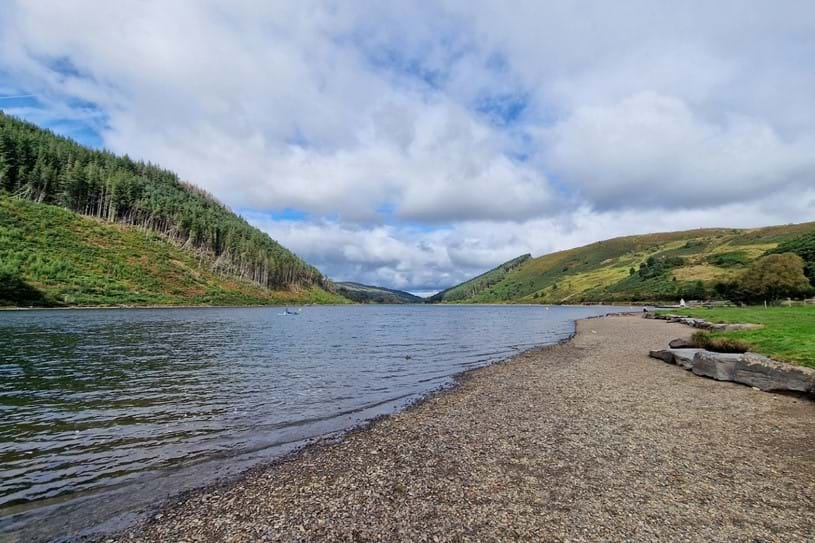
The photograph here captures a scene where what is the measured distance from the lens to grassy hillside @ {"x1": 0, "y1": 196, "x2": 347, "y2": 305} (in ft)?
289

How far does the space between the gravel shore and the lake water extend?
2.00 meters

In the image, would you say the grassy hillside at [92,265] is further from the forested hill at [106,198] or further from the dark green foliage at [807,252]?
the dark green foliage at [807,252]

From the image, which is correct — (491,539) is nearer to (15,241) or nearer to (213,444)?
(213,444)

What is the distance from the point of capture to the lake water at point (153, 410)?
1031 cm

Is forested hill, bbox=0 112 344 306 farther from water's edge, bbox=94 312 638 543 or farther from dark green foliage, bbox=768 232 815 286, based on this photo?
dark green foliage, bbox=768 232 815 286

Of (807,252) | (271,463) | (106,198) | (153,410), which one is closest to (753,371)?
(271,463)

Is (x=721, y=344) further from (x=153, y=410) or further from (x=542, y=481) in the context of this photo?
(x=153, y=410)

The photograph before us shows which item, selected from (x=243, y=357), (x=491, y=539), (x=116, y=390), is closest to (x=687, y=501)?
(x=491, y=539)

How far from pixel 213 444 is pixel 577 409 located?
15365 millimetres

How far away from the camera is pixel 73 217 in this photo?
131m

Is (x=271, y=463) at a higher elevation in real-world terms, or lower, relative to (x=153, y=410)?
lower

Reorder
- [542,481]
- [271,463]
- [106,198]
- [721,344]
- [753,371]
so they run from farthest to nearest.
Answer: [106,198]
[721,344]
[753,371]
[271,463]
[542,481]

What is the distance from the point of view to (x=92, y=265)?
355 ft

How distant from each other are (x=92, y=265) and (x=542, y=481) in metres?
136
